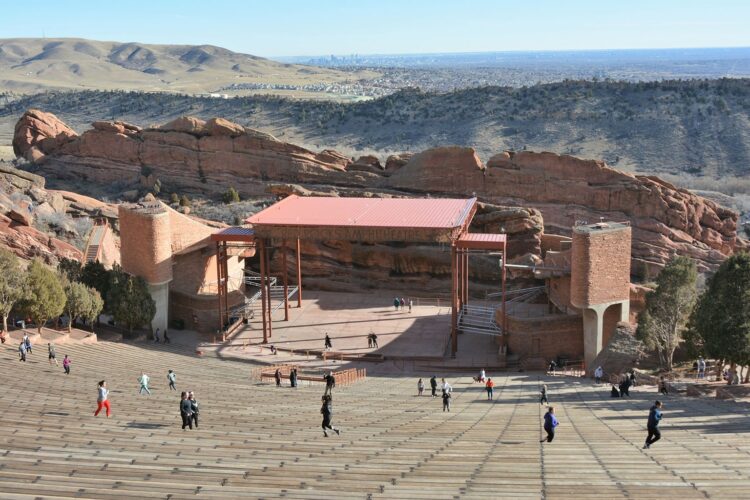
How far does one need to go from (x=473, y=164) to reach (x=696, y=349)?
2295 cm

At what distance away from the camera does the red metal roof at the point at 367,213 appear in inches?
1407

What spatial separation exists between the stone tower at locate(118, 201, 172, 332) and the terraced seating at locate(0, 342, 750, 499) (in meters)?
9.50

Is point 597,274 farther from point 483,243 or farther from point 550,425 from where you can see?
point 550,425

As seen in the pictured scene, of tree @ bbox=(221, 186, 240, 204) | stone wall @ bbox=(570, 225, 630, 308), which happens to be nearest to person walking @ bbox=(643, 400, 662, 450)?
stone wall @ bbox=(570, 225, 630, 308)

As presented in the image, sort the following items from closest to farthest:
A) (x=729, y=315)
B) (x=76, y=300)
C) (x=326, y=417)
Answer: (x=326, y=417) < (x=729, y=315) < (x=76, y=300)

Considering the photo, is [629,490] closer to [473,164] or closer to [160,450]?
[160,450]

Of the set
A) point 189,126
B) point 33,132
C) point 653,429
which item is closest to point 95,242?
point 189,126

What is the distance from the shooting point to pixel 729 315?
1017 inches

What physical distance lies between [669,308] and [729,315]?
Answer: 539 cm

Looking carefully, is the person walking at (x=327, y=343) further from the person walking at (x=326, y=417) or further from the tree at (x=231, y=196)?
the tree at (x=231, y=196)

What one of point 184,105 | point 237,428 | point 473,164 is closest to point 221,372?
point 237,428

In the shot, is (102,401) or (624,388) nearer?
(102,401)

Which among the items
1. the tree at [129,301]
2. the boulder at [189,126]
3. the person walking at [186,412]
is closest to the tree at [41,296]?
the tree at [129,301]

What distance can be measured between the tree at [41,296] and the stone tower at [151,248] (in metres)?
5.14
